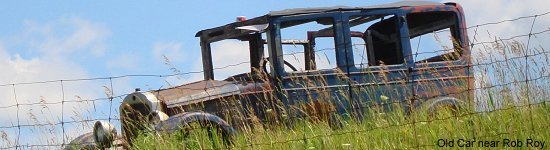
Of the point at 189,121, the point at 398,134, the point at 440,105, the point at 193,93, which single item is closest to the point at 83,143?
the point at 193,93

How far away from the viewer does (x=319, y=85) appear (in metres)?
10.1

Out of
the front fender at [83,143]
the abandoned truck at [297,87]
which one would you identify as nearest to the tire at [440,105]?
the abandoned truck at [297,87]

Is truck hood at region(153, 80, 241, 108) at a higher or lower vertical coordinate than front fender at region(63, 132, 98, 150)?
higher

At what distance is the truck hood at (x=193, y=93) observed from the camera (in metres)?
9.88

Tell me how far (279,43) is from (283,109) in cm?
75

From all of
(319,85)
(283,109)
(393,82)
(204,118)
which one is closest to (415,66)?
(393,82)

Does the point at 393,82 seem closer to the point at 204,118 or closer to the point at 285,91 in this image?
the point at 285,91

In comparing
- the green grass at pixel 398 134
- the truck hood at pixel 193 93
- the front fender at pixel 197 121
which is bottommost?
the green grass at pixel 398 134

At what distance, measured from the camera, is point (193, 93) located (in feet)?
32.8

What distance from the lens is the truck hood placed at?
9.88 meters

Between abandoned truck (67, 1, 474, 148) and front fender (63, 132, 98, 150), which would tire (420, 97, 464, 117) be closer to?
abandoned truck (67, 1, 474, 148)

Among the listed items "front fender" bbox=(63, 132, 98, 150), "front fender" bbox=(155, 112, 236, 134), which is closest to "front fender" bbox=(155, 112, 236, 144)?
A: "front fender" bbox=(155, 112, 236, 134)

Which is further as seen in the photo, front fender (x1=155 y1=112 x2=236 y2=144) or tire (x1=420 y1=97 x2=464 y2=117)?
tire (x1=420 y1=97 x2=464 y2=117)

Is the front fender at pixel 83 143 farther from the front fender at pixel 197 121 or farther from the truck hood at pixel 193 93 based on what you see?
the front fender at pixel 197 121
